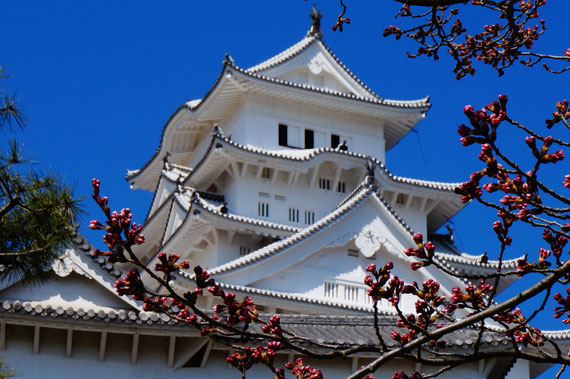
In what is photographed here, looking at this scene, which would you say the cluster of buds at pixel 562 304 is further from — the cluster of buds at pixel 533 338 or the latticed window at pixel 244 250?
the latticed window at pixel 244 250

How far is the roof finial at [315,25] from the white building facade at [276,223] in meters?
0.07

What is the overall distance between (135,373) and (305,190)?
15.9m

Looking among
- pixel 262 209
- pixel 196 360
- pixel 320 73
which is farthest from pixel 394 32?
pixel 320 73

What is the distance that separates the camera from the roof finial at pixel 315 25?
3272 centimetres

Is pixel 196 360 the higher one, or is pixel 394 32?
pixel 394 32

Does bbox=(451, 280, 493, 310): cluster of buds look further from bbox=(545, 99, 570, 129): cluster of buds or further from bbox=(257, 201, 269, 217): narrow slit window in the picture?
bbox=(257, 201, 269, 217): narrow slit window

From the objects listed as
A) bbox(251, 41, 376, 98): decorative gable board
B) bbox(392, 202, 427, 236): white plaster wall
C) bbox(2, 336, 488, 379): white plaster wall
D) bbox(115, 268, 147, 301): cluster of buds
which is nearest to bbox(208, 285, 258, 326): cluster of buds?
bbox(115, 268, 147, 301): cluster of buds

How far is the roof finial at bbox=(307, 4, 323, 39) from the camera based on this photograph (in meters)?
32.7

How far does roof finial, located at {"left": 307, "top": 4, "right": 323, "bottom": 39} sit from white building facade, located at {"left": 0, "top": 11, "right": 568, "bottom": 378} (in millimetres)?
75

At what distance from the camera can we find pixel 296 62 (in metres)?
31.4

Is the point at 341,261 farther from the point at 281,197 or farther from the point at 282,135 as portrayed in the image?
the point at 282,135

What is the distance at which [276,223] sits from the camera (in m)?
27.5

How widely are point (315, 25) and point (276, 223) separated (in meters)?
8.77

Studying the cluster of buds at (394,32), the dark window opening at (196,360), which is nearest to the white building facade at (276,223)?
the dark window opening at (196,360)
